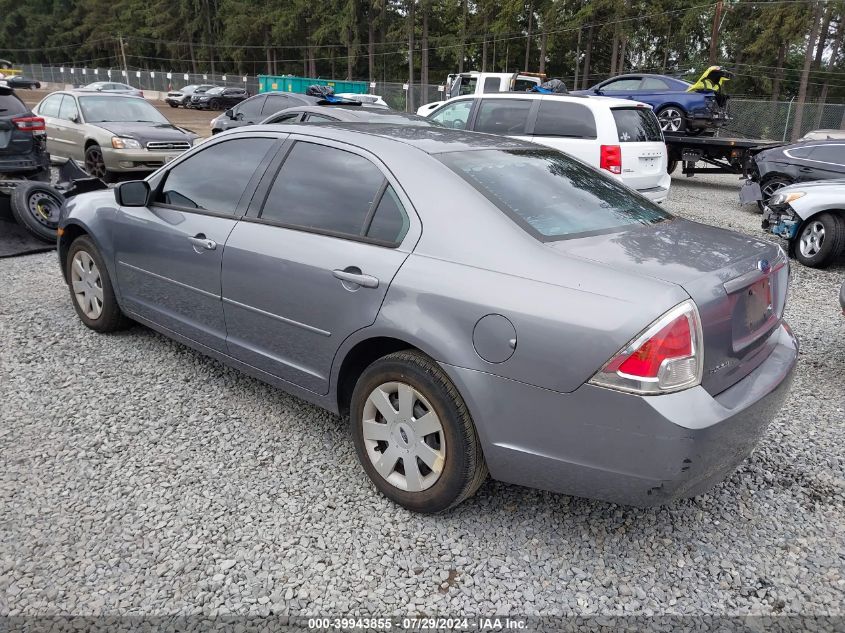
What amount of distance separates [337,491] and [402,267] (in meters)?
1.12

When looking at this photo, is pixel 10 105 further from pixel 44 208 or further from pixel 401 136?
pixel 401 136

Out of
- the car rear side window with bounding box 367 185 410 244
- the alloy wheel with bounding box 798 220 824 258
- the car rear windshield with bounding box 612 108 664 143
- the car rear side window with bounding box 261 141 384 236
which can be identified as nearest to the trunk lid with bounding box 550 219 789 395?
the car rear side window with bounding box 367 185 410 244

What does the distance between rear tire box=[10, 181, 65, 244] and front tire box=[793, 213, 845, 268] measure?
8886 millimetres

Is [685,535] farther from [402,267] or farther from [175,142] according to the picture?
[175,142]

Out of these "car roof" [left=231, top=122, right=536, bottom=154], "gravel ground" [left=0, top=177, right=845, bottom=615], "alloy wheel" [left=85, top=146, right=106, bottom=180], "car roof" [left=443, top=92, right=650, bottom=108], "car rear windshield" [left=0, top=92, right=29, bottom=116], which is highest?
"car roof" [left=443, top=92, right=650, bottom=108]

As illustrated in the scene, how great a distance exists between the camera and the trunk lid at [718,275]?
2252 millimetres

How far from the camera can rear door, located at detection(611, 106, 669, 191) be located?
8.52 metres

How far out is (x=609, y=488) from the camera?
7.45 ft

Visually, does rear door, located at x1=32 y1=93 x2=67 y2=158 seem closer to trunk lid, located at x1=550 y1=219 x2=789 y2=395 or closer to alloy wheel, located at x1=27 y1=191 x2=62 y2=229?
alloy wheel, located at x1=27 y1=191 x2=62 y2=229

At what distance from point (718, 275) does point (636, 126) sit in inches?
289

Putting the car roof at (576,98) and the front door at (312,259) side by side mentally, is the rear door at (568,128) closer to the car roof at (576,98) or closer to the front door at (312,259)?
the car roof at (576,98)

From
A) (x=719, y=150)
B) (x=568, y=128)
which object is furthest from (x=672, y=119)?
(x=568, y=128)

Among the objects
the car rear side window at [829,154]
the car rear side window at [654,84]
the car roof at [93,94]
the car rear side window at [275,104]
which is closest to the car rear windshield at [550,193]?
the car rear side window at [829,154]

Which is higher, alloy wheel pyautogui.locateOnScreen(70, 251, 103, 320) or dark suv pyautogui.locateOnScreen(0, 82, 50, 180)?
dark suv pyautogui.locateOnScreen(0, 82, 50, 180)
